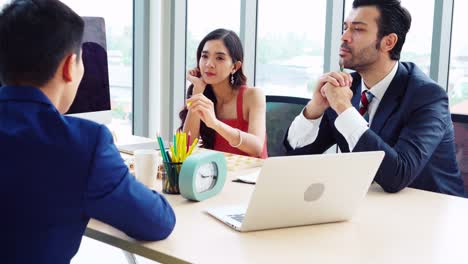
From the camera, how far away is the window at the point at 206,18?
407 centimetres

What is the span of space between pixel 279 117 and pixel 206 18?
1.90m

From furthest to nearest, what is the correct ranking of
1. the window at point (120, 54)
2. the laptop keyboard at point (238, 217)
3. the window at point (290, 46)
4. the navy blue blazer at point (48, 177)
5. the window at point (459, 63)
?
the window at point (120, 54), the window at point (290, 46), the window at point (459, 63), the laptop keyboard at point (238, 217), the navy blue blazer at point (48, 177)

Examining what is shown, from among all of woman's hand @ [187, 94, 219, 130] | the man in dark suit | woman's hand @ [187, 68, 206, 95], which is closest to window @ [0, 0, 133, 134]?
woman's hand @ [187, 68, 206, 95]

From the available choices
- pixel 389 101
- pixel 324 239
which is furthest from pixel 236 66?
pixel 324 239

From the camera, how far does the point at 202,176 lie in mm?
1516

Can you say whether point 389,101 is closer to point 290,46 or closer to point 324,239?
point 324,239

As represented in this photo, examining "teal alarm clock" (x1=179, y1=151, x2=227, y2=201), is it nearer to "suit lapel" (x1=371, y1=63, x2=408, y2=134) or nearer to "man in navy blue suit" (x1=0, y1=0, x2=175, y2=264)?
"man in navy blue suit" (x1=0, y1=0, x2=175, y2=264)

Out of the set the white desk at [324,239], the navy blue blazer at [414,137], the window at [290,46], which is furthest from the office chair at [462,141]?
the window at [290,46]

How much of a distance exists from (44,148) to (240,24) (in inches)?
122

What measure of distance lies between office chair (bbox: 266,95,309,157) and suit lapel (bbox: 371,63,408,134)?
536mm

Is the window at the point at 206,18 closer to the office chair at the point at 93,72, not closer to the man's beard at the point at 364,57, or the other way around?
the office chair at the point at 93,72

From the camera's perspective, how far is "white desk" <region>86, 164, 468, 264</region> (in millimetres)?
1131

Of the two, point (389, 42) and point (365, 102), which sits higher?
point (389, 42)

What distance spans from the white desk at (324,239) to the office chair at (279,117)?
3.30ft
